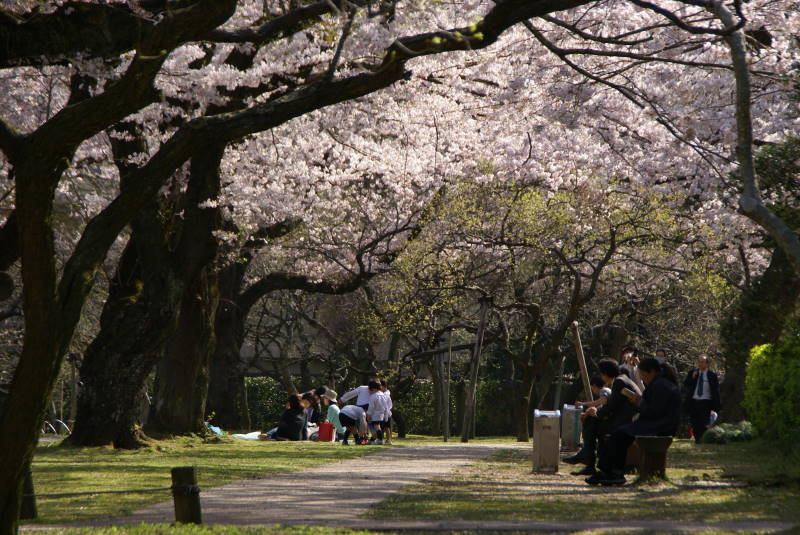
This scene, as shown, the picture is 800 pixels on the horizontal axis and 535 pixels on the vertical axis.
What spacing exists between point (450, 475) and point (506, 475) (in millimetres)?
684

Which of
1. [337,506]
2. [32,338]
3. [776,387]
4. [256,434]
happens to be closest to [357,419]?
[256,434]

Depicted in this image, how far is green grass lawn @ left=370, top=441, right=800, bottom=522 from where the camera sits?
961cm

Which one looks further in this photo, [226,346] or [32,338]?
[226,346]

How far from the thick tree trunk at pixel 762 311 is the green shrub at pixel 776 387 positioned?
0.84 m

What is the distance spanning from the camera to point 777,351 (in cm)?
1784

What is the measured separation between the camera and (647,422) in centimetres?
1264

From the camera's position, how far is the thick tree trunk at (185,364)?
69.7ft

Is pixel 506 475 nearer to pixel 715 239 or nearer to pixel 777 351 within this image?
pixel 777 351

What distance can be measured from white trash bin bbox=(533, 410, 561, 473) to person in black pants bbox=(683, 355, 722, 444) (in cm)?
766

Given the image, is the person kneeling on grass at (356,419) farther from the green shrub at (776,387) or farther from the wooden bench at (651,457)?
the wooden bench at (651,457)

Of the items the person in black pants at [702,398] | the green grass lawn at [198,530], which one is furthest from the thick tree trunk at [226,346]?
the green grass lawn at [198,530]

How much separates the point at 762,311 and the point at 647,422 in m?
8.86

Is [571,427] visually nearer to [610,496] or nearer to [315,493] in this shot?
[610,496]

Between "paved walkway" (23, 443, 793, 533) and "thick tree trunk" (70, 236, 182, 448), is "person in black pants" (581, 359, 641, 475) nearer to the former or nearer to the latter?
"paved walkway" (23, 443, 793, 533)
